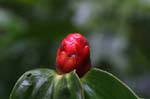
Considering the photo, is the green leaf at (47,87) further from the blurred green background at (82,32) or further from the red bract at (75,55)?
the blurred green background at (82,32)

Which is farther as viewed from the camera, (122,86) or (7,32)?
(7,32)

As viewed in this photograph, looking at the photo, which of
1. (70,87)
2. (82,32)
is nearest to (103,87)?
(70,87)

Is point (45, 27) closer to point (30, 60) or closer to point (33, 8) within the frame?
point (30, 60)

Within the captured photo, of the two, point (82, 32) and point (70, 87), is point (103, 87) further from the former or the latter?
point (82, 32)


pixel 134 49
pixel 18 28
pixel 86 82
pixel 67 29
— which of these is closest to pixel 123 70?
pixel 134 49

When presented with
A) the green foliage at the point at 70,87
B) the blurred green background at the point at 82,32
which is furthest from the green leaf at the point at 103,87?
the blurred green background at the point at 82,32

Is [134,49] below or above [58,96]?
below
